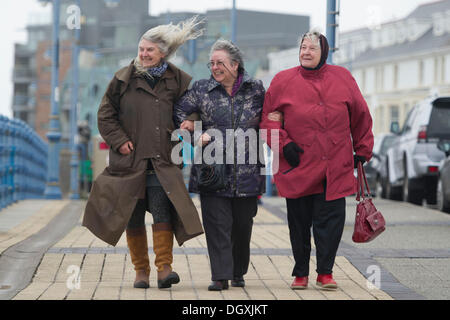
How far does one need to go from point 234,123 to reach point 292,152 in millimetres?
433

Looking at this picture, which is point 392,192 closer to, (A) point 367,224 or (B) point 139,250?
(A) point 367,224

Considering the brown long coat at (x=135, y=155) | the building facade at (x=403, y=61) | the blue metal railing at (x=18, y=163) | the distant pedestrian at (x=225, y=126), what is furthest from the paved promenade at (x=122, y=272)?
the building facade at (x=403, y=61)

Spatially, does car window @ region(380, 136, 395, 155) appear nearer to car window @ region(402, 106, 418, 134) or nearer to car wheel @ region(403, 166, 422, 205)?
car window @ region(402, 106, 418, 134)

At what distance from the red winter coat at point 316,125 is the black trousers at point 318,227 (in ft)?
0.34

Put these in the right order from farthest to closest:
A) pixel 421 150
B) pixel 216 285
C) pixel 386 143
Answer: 1. pixel 386 143
2. pixel 421 150
3. pixel 216 285

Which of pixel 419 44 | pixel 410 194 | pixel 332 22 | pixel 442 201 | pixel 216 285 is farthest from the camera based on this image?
pixel 419 44

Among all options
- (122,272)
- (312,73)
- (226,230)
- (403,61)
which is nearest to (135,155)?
(226,230)

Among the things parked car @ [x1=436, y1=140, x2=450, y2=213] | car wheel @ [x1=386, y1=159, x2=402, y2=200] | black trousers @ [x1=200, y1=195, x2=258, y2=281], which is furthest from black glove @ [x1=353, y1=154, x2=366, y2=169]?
car wheel @ [x1=386, y1=159, x2=402, y2=200]

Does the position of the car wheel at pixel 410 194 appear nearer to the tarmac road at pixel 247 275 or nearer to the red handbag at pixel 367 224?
the tarmac road at pixel 247 275

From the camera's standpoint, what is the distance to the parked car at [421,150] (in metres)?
17.3

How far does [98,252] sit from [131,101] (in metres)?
2.30

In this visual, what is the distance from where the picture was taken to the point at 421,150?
694 inches

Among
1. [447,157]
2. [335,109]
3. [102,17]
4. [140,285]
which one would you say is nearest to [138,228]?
[140,285]
